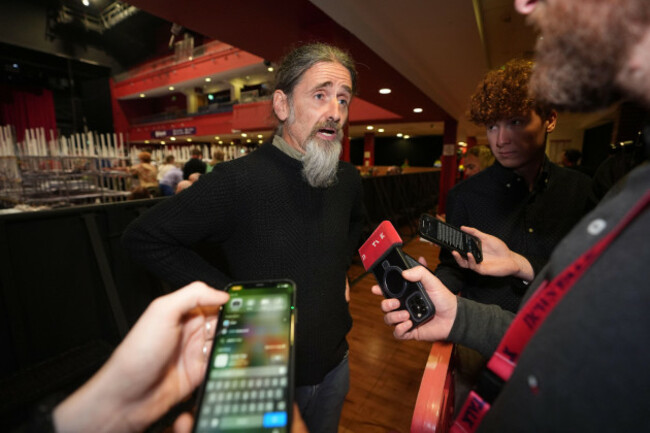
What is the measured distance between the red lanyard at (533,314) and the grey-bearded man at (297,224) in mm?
505

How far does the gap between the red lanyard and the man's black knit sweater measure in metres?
0.49

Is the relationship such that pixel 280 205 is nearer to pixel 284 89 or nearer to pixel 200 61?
pixel 284 89

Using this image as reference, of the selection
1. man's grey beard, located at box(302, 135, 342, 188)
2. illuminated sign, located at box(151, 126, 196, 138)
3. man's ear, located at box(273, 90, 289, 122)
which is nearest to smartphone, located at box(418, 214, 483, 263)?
man's grey beard, located at box(302, 135, 342, 188)

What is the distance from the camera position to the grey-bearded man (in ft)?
2.82

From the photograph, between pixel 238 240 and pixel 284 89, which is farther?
pixel 284 89

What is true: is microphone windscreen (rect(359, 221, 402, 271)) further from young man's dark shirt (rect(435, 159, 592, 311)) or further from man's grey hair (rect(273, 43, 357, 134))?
man's grey hair (rect(273, 43, 357, 134))

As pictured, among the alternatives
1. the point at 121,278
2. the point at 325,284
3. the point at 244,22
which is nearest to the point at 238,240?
the point at 325,284

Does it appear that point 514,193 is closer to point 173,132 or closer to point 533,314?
point 533,314

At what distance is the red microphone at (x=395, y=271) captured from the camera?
0.76 meters

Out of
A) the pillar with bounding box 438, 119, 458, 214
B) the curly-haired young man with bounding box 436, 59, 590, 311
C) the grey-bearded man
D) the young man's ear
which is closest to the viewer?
the grey-bearded man

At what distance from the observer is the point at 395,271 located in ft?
2.66

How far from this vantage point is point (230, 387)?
0.49 metres

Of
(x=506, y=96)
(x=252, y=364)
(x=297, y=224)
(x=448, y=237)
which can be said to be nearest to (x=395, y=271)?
(x=448, y=237)

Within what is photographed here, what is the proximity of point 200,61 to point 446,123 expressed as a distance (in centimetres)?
1030
